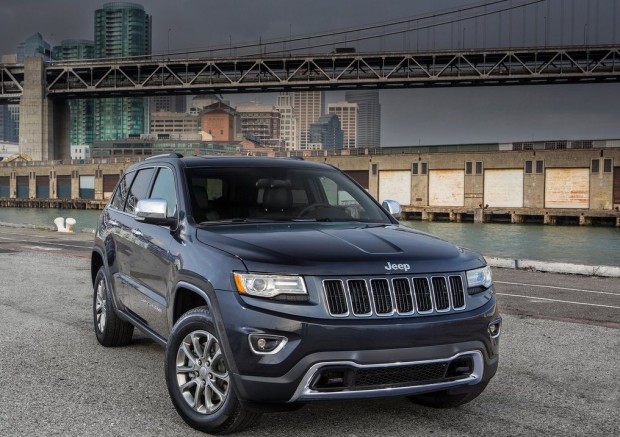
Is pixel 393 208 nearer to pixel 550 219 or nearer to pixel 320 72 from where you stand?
pixel 550 219

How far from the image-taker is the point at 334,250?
4359 mm

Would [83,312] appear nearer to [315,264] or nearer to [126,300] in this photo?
[126,300]

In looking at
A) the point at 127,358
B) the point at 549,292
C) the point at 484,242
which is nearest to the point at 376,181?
the point at 484,242

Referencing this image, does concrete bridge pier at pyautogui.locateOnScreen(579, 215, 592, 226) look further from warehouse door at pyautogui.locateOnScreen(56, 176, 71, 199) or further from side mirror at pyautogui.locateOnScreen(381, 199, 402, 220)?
side mirror at pyautogui.locateOnScreen(381, 199, 402, 220)

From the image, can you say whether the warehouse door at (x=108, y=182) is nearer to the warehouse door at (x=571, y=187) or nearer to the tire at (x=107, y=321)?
the warehouse door at (x=571, y=187)

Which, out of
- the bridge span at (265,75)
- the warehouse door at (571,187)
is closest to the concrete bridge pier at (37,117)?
the bridge span at (265,75)

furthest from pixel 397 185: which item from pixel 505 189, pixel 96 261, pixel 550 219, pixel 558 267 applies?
pixel 96 261

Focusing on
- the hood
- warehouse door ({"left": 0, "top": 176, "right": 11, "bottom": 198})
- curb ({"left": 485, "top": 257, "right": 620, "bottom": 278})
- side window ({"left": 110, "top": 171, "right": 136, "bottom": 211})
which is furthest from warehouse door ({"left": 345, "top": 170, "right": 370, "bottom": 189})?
the hood

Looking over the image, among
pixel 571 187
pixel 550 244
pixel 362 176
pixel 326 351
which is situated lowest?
pixel 550 244

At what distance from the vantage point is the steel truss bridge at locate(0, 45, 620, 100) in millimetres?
95938

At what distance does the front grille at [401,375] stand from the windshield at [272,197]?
1541mm

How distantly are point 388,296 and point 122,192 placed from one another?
3.86 meters

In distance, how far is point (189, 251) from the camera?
4840mm

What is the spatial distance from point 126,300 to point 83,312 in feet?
10.9
